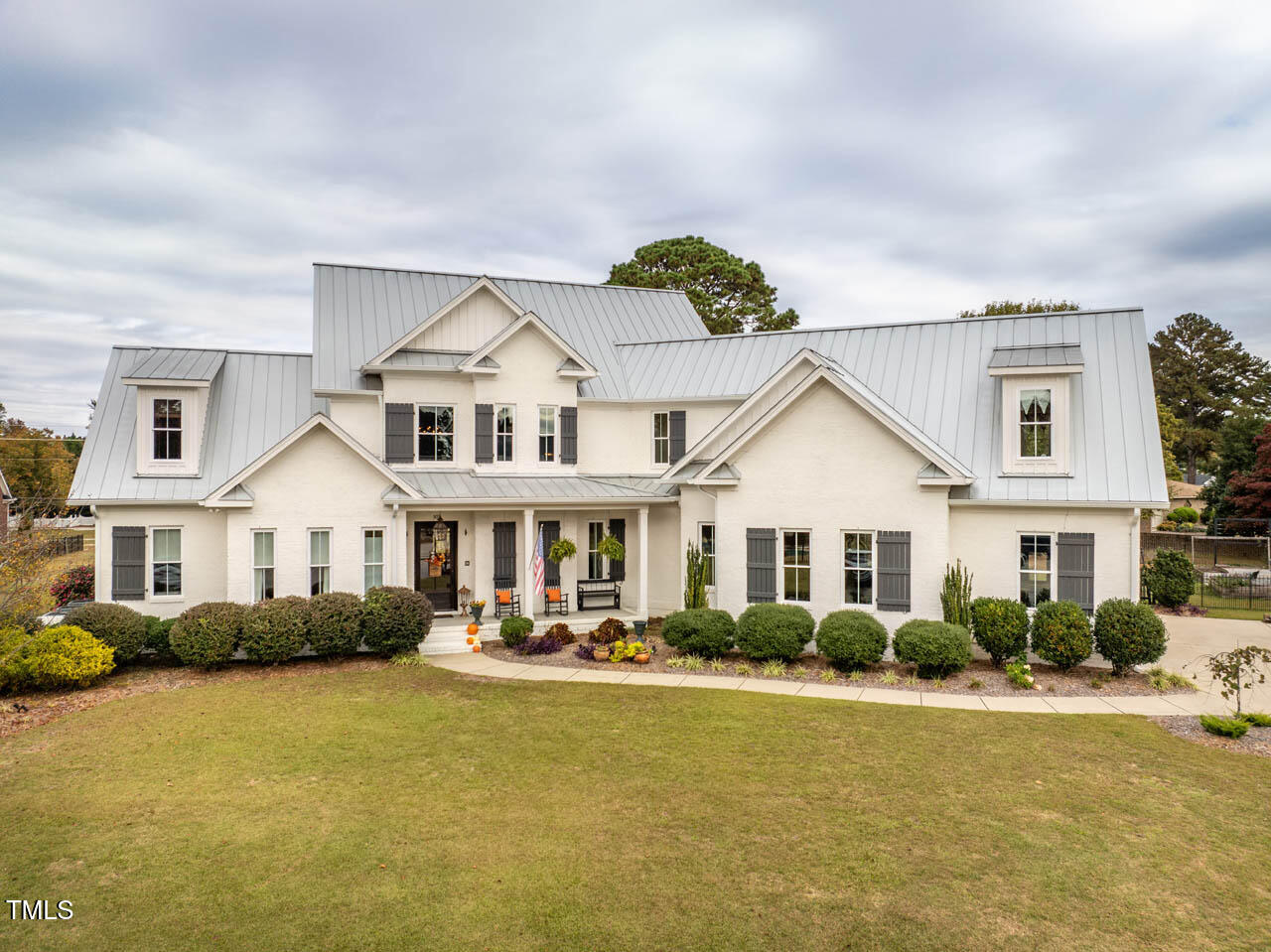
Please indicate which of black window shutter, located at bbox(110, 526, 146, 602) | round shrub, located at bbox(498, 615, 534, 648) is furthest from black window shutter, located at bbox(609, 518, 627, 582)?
black window shutter, located at bbox(110, 526, 146, 602)

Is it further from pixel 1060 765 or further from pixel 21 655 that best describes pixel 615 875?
pixel 21 655

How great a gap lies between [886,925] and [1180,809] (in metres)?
5.04

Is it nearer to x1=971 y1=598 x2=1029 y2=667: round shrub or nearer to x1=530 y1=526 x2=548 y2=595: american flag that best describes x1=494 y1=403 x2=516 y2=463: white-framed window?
x1=530 y1=526 x2=548 y2=595: american flag

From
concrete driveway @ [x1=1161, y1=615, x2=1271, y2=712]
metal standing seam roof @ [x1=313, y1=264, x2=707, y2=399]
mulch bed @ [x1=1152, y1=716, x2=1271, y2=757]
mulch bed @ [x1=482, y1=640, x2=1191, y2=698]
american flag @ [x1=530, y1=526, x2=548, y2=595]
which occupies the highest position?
metal standing seam roof @ [x1=313, y1=264, x2=707, y2=399]

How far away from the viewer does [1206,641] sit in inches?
782

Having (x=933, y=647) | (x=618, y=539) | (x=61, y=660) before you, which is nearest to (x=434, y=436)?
(x=618, y=539)

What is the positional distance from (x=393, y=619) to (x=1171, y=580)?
2374cm

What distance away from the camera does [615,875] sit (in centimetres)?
775

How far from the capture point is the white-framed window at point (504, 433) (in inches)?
877

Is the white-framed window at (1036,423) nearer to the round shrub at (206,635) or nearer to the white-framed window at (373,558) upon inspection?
the white-framed window at (373,558)

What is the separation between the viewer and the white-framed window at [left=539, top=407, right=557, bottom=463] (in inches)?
898

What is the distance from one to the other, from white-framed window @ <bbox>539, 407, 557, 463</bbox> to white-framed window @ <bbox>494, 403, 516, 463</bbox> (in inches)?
32.8

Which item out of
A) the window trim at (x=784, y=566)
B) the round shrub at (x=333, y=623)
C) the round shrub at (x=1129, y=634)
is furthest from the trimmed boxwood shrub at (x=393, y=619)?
the round shrub at (x=1129, y=634)

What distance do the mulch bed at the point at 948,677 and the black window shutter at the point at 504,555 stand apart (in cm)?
347
